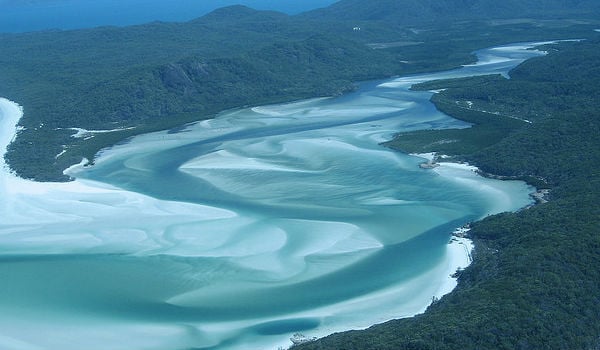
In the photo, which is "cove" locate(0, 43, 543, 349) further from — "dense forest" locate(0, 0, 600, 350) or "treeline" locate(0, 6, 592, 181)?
"treeline" locate(0, 6, 592, 181)

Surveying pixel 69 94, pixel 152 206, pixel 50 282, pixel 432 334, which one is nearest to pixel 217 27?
pixel 69 94

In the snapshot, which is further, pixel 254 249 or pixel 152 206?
pixel 152 206

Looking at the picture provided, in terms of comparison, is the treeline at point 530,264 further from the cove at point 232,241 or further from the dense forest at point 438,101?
the cove at point 232,241

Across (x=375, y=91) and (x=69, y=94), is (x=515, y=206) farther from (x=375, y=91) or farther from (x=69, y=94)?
(x=69, y=94)

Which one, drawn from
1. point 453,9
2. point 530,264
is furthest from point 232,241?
point 453,9

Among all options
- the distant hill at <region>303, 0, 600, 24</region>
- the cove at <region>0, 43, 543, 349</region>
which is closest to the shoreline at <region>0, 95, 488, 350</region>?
the cove at <region>0, 43, 543, 349</region>

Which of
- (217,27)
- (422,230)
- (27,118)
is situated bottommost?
(422,230)
